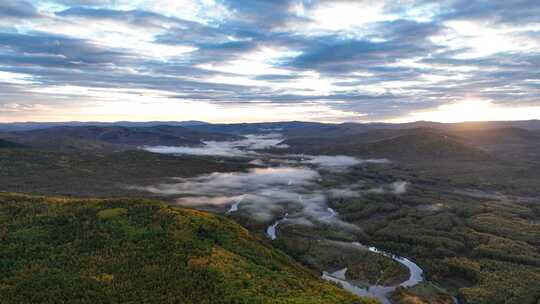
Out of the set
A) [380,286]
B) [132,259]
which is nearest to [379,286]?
[380,286]

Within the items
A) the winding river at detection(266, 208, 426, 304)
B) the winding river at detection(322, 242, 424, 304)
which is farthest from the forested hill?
the winding river at detection(266, 208, 426, 304)

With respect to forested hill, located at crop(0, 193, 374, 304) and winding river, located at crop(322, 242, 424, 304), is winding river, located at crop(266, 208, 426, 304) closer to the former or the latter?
winding river, located at crop(322, 242, 424, 304)

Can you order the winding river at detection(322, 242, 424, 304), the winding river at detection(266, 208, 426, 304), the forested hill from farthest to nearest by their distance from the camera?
1. the winding river at detection(266, 208, 426, 304)
2. the winding river at detection(322, 242, 424, 304)
3. the forested hill

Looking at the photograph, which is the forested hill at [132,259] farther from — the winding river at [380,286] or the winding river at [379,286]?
the winding river at [380,286]

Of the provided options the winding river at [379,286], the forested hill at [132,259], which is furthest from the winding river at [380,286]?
the forested hill at [132,259]

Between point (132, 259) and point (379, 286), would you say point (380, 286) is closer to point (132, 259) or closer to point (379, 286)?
point (379, 286)

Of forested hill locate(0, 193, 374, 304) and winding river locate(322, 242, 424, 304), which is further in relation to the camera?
winding river locate(322, 242, 424, 304)

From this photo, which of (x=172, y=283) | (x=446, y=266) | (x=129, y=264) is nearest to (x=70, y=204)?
(x=129, y=264)

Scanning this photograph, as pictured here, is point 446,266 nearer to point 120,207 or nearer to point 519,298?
point 519,298

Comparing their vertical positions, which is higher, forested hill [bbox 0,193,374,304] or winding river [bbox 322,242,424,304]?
forested hill [bbox 0,193,374,304]
